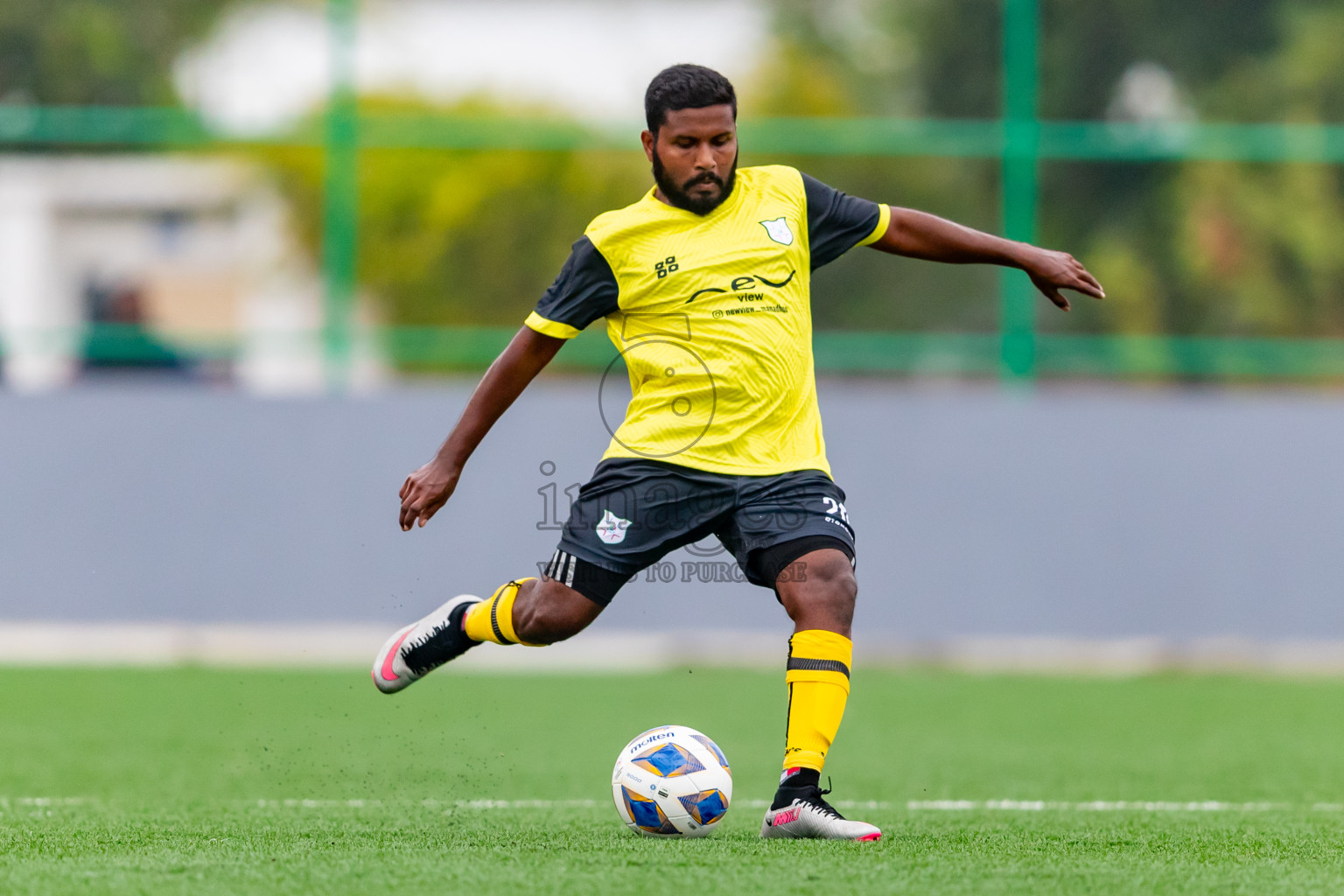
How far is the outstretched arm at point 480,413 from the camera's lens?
15.0ft

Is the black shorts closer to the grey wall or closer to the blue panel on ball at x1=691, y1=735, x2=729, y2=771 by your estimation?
the blue panel on ball at x1=691, y1=735, x2=729, y2=771

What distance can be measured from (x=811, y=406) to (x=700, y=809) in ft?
3.92

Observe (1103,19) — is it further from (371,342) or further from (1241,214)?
(371,342)

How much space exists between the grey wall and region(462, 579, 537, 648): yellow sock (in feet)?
18.8

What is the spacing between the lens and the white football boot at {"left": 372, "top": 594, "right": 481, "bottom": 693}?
503 centimetres

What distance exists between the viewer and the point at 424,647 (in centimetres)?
507

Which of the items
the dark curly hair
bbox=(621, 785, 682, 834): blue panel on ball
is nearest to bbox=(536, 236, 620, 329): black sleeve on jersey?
the dark curly hair

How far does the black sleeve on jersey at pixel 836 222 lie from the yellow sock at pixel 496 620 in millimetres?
1321

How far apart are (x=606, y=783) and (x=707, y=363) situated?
2119 mm

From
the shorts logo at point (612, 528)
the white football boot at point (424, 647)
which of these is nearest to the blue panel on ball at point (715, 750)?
the shorts logo at point (612, 528)

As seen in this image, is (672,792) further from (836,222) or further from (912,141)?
(912,141)

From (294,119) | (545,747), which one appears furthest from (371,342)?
(545,747)

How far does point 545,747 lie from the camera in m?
7.09

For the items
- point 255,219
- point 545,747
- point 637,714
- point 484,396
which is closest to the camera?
point 484,396
